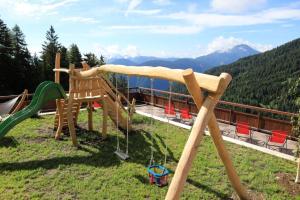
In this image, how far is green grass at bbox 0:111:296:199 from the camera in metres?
6.55

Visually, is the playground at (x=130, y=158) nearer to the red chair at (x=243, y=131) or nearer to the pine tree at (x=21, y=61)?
the red chair at (x=243, y=131)

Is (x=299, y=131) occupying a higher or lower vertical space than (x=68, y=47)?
lower

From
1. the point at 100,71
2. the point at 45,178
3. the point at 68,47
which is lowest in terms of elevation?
the point at 45,178

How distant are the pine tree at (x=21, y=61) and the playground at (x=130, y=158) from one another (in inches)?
1204

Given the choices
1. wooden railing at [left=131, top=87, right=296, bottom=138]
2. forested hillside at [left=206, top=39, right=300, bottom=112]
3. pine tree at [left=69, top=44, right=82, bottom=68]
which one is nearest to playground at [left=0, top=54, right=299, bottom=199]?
wooden railing at [left=131, top=87, right=296, bottom=138]

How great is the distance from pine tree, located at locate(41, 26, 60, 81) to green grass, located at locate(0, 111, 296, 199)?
3660 centimetres

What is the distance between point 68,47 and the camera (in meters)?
59.7

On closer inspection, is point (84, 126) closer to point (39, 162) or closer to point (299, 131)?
point (39, 162)

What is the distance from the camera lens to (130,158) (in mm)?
8523

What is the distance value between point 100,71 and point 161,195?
4.24 meters

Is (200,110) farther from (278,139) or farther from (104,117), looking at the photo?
(278,139)

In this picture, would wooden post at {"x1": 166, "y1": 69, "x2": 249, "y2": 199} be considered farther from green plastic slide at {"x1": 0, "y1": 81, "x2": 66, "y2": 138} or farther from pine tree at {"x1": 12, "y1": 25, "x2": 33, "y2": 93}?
pine tree at {"x1": 12, "y1": 25, "x2": 33, "y2": 93}

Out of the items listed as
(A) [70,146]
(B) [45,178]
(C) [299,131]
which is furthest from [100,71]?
(C) [299,131]

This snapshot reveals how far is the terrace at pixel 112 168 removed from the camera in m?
6.57
